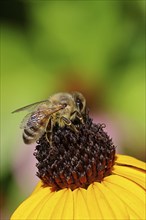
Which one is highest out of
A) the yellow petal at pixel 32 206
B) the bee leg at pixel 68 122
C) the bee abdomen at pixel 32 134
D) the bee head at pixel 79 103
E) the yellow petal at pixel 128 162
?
the bee head at pixel 79 103

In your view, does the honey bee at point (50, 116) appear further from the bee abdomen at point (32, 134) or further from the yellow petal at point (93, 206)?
the yellow petal at point (93, 206)

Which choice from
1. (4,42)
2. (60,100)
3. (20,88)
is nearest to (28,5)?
(4,42)

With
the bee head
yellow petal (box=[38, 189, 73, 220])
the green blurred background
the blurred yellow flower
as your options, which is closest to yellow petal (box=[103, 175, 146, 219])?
the blurred yellow flower

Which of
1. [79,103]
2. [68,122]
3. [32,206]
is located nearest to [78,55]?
[79,103]

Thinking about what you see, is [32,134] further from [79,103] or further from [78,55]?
[78,55]

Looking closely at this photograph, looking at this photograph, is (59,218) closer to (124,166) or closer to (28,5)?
(124,166)

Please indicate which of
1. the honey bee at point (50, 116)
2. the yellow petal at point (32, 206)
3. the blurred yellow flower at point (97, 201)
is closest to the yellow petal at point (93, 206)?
the blurred yellow flower at point (97, 201)
